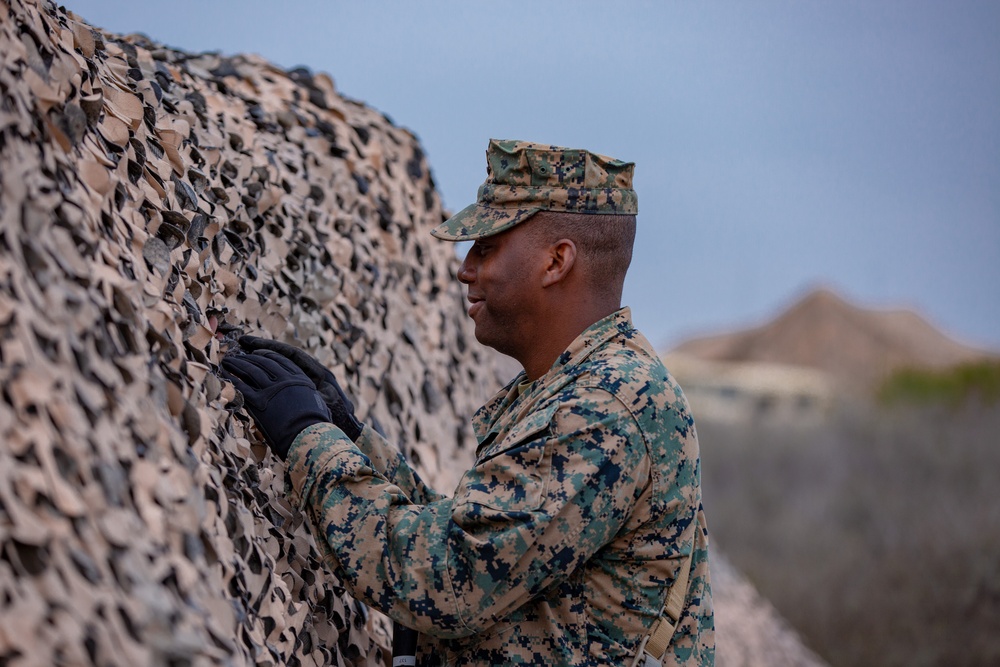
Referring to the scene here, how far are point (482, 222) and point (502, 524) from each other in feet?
2.87

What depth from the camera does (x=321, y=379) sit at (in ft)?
9.98

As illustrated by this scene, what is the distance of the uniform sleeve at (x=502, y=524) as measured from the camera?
247 centimetres

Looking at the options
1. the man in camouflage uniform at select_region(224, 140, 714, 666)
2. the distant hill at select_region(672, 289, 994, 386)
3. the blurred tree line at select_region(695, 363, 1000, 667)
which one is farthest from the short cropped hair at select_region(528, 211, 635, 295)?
the distant hill at select_region(672, 289, 994, 386)

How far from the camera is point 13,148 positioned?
212 cm

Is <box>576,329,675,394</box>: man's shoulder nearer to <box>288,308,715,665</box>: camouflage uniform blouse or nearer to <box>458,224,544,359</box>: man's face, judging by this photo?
<box>288,308,715,665</box>: camouflage uniform blouse

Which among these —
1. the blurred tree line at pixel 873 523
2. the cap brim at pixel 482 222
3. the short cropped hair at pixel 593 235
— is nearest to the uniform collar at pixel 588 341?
the short cropped hair at pixel 593 235

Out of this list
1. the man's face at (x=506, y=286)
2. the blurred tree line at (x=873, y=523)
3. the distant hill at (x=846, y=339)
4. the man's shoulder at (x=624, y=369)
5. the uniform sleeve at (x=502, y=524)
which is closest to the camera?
the uniform sleeve at (x=502, y=524)

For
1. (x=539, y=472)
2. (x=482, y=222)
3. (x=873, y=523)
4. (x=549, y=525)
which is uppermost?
(x=482, y=222)

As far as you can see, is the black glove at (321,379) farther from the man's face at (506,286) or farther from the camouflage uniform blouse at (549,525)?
the man's face at (506,286)

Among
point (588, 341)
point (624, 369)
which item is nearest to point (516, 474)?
point (624, 369)

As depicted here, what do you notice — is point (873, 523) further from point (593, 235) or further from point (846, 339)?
point (846, 339)

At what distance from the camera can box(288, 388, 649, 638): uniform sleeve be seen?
2473 millimetres

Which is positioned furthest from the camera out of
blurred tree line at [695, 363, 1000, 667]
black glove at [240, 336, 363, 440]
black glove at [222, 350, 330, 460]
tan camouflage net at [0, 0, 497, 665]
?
blurred tree line at [695, 363, 1000, 667]

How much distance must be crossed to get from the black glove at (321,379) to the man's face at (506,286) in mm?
440
